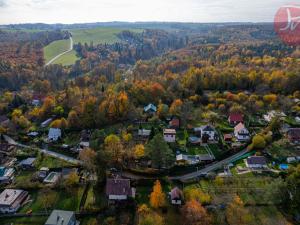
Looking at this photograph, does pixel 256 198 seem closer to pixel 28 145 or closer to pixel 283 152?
pixel 283 152

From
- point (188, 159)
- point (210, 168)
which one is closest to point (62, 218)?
point (188, 159)

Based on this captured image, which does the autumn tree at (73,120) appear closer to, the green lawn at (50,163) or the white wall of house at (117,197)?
the green lawn at (50,163)

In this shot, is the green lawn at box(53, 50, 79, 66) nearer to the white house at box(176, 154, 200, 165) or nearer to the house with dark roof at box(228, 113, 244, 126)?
the house with dark roof at box(228, 113, 244, 126)

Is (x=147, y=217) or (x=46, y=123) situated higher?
(x=147, y=217)

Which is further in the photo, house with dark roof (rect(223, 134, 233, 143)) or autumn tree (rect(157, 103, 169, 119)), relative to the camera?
autumn tree (rect(157, 103, 169, 119))

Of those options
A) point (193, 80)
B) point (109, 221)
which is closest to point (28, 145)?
point (109, 221)

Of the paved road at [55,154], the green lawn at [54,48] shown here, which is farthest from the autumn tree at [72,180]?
the green lawn at [54,48]

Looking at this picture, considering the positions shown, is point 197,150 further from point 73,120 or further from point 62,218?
point 73,120

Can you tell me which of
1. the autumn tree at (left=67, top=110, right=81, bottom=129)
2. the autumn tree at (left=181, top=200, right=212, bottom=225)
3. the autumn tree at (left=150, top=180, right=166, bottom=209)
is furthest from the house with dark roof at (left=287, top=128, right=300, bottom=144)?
the autumn tree at (left=67, top=110, right=81, bottom=129)
